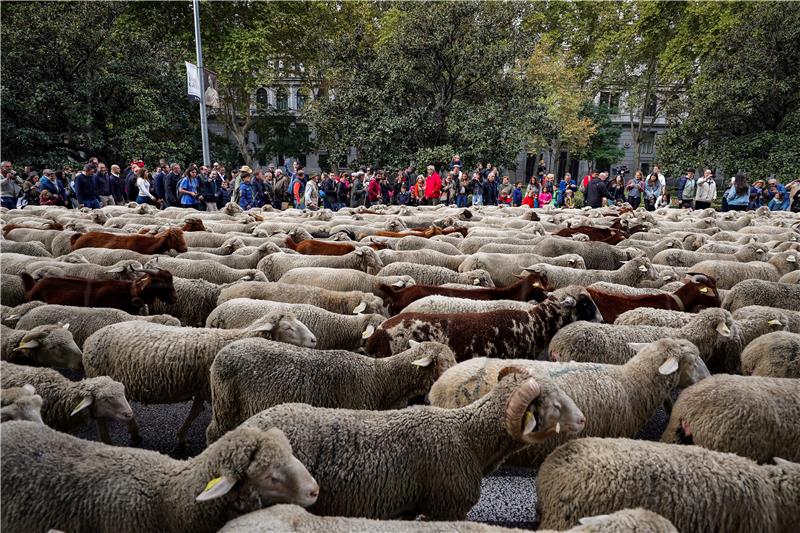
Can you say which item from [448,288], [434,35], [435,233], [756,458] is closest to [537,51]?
[434,35]

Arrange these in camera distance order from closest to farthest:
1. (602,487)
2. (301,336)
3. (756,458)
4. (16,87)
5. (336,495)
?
(602,487), (336,495), (756,458), (301,336), (16,87)

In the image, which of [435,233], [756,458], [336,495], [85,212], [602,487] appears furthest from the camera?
[85,212]

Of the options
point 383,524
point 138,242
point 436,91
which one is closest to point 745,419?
point 383,524

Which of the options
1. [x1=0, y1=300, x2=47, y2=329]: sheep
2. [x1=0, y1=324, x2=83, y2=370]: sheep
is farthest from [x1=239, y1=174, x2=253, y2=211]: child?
[x1=0, y1=324, x2=83, y2=370]: sheep

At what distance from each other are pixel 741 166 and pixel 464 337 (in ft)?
77.5

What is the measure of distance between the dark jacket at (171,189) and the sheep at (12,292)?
33.2 ft

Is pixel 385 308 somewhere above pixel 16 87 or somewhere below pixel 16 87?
below

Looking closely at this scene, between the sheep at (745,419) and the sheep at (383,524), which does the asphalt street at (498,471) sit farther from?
the sheep at (383,524)

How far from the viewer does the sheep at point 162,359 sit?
12.6ft

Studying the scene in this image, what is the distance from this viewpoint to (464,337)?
434cm

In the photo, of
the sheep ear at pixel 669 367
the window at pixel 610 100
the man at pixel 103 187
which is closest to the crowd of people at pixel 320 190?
the man at pixel 103 187

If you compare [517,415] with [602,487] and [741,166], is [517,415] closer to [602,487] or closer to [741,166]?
[602,487]

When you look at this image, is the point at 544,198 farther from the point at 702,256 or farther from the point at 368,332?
the point at 368,332

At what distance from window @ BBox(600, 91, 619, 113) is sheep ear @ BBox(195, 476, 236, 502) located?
43266 mm
